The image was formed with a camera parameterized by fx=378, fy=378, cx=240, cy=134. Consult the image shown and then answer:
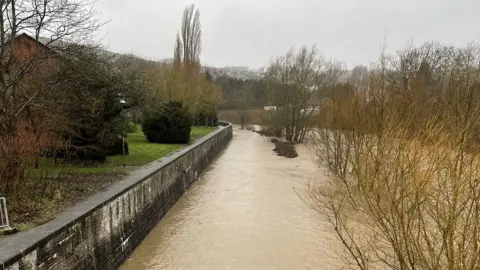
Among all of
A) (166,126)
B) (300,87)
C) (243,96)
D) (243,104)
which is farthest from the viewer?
(243,96)

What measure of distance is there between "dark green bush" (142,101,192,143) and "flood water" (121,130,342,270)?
530 cm

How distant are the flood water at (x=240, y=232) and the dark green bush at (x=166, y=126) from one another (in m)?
5.30

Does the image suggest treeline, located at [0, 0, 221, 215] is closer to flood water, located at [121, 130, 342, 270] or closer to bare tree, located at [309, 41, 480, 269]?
flood water, located at [121, 130, 342, 270]

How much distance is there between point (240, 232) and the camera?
10359 mm

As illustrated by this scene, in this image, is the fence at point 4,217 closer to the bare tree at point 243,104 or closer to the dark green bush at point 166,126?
the dark green bush at point 166,126

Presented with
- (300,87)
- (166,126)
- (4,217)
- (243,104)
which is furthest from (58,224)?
(243,104)

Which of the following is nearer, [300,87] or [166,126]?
[166,126]

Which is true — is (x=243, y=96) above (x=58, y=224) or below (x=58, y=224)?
above

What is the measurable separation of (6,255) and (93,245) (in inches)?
91.1

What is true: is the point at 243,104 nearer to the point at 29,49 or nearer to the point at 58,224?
the point at 29,49

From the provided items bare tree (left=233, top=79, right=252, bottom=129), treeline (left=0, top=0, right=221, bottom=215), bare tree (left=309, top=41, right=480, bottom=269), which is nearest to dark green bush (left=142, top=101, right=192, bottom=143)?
treeline (left=0, top=0, right=221, bottom=215)

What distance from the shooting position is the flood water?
8.50m

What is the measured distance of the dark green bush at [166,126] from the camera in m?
22.0

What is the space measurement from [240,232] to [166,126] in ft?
43.1
